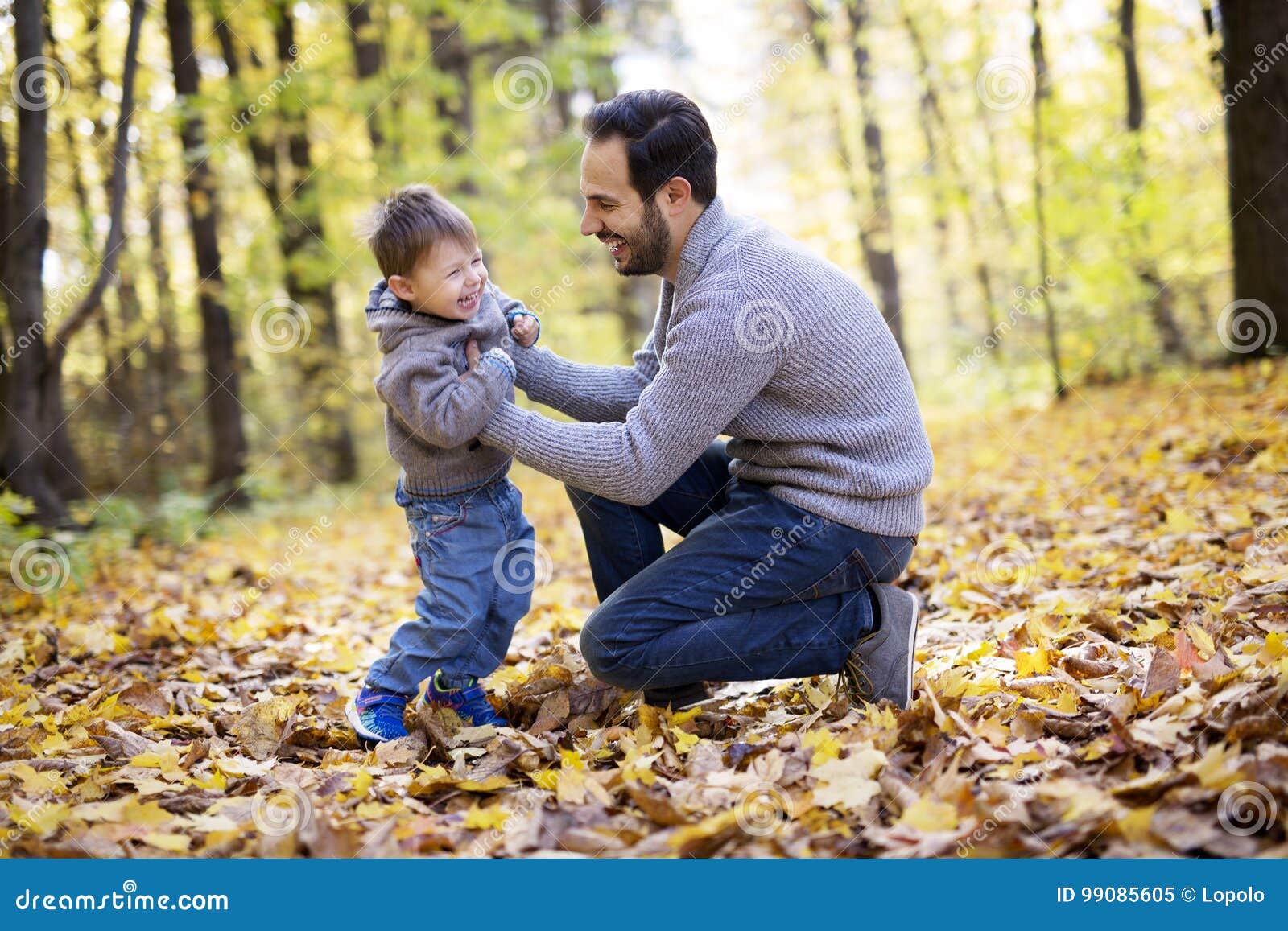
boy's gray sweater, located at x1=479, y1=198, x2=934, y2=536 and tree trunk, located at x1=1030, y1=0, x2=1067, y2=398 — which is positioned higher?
tree trunk, located at x1=1030, y1=0, x2=1067, y2=398

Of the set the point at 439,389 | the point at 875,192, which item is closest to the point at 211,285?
the point at 439,389

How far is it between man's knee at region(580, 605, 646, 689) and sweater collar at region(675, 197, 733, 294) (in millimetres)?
944

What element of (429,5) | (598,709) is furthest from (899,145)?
(598,709)

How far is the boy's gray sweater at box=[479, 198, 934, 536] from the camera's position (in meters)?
2.59

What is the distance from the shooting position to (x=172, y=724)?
2.87 metres

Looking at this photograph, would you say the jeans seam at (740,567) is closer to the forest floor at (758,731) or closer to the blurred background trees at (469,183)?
the forest floor at (758,731)

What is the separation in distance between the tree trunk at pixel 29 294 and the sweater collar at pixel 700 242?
14.1 feet

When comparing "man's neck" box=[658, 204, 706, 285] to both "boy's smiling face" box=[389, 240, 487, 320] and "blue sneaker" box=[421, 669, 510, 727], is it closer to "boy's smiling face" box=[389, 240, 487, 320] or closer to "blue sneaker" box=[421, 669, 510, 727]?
"boy's smiling face" box=[389, 240, 487, 320]

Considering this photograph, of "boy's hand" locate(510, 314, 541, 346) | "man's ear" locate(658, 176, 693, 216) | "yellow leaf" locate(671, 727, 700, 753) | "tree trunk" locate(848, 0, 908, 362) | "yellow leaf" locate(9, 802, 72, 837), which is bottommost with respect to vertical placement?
"yellow leaf" locate(671, 727, 700, 753)

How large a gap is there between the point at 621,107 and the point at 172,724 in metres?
2.20

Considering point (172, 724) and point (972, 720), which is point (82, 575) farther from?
point (972, 720)

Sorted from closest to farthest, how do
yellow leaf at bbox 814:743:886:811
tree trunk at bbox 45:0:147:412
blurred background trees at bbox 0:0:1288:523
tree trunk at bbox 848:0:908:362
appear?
yellow leaf at bbox 814:743:886:811
tree trunk at bbox 45:0:147:412
blurred background trees at bbox 0:0:1288:523
tree trunk at bbox 848:0:908:362

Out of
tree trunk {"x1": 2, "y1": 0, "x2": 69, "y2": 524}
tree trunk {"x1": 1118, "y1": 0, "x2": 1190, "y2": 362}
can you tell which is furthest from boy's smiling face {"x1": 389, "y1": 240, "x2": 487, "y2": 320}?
tree trunk {"x1": 1118, "y1": 0, "x2": 1190, "y2": 362}

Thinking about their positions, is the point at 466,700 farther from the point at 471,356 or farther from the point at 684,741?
Answer: the point at 471,356
